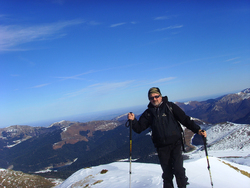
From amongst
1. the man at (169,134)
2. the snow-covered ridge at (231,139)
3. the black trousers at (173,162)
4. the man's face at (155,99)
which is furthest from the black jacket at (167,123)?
the snow-covered ridge at (231,139)

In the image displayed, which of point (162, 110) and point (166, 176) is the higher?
point (162, 110)

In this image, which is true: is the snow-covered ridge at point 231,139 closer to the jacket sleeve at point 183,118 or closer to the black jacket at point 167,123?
the jacket sleeve at point 183,118

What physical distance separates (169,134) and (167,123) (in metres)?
0.49

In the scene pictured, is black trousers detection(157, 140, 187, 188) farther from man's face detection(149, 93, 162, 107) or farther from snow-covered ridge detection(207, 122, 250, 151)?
snow-covered ridge detection(207, 122, 250, 151)

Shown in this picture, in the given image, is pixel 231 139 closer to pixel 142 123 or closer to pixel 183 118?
pixel 183 118

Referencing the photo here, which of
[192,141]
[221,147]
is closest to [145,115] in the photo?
[221,147]

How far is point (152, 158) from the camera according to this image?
16600 cm

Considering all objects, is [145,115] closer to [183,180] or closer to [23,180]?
[183,180]

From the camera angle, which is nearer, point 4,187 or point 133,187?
point 133,187

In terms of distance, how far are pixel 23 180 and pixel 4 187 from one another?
50.4ft

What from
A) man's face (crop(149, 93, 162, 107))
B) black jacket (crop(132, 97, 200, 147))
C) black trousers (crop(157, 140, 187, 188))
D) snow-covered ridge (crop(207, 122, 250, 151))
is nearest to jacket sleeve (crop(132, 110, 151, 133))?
black jacket (crop(132, 97, 200, 147))

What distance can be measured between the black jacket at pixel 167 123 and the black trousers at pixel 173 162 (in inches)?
12.2

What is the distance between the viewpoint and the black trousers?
26.2 ft

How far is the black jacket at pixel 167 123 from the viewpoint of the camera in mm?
7953
